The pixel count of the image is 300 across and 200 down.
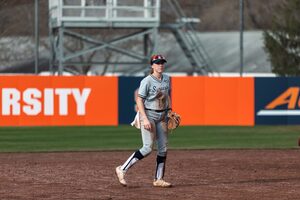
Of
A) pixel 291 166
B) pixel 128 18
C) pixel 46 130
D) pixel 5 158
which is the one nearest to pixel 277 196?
pixel 291 166

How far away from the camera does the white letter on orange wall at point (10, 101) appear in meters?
31.4

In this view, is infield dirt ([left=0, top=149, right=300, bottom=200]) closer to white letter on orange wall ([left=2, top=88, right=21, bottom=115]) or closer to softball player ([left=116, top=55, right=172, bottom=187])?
softball player ([left=116, top=55, right=172, bottom=187])

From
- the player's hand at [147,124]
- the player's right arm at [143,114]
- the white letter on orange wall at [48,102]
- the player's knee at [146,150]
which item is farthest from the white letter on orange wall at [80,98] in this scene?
the player's hand at [147,124]

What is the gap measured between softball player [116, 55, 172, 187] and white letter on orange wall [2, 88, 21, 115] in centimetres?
1703

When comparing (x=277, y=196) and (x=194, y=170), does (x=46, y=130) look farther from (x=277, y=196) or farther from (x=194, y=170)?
(x=277, y=196)

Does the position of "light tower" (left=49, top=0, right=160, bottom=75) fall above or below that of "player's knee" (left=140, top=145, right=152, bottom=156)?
above

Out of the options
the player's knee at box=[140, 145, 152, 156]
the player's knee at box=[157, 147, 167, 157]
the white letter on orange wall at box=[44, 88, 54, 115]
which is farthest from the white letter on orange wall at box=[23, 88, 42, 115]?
the player's knee at box=[140, 145, 152, 156]

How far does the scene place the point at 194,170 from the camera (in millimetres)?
17781

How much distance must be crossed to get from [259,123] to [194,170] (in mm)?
15264

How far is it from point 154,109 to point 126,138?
12.1m

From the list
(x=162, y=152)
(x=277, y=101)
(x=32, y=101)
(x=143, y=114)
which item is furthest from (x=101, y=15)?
(x=143, y=114)

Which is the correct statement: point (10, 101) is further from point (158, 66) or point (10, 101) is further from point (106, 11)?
point (158, 66)

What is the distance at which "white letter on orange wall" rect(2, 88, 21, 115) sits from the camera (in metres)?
31.4

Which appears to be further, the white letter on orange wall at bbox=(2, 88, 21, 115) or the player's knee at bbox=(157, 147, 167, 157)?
the white letter on orange wall at bbox=(2, 88, 21, 115)
